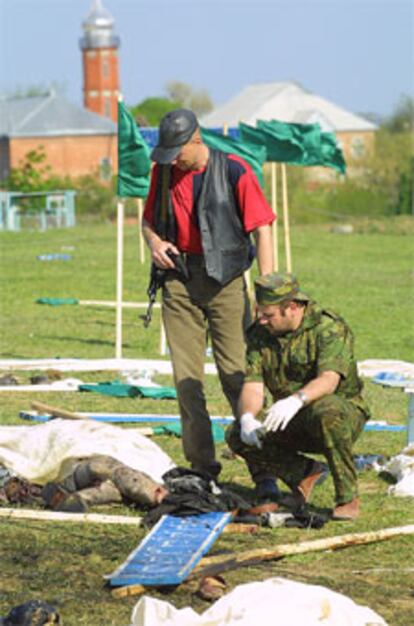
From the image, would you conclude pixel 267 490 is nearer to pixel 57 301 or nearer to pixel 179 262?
pixel 179 262

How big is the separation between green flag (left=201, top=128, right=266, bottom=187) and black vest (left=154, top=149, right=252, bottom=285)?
286 inches

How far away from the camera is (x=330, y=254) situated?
34.3m

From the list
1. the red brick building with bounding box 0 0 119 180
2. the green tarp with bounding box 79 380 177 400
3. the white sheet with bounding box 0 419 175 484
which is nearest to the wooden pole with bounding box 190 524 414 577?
the white sheet with bounding box 0 419 175 484

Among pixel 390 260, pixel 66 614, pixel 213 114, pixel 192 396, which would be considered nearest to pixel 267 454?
pixel 192 396

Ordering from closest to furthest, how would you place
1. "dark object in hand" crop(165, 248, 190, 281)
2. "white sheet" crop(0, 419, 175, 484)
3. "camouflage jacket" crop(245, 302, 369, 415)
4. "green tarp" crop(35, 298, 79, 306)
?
"camouflage jacket" crop(245, 302, 369, 415)
"dark object in hand" crop(165, 248, 190, 281)
"white sheet" crop(0, 419, 175, 484)
"green tarp" crop(35, 298, 79, 306)

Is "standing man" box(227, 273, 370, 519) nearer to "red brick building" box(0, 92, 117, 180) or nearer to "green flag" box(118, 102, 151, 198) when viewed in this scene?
"green flag" box(118, 102, 151, 198)

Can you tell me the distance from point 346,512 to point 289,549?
922 millimetres

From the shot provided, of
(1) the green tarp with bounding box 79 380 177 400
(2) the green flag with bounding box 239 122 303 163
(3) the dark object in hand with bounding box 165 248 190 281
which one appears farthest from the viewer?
(2) the green flag with bounding box 239 122 303 163

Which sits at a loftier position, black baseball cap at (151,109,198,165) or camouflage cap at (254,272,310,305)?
black baseball cap at (151,109,198,165)

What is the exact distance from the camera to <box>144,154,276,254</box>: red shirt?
26.8ft

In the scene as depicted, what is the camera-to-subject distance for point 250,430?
294 inches

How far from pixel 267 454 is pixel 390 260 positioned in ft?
82.4

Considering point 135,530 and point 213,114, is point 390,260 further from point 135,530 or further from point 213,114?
point 213,114

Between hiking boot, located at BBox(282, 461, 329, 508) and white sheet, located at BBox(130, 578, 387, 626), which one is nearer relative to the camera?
white sheet, located at BBox(130, 578, 387, 626)
